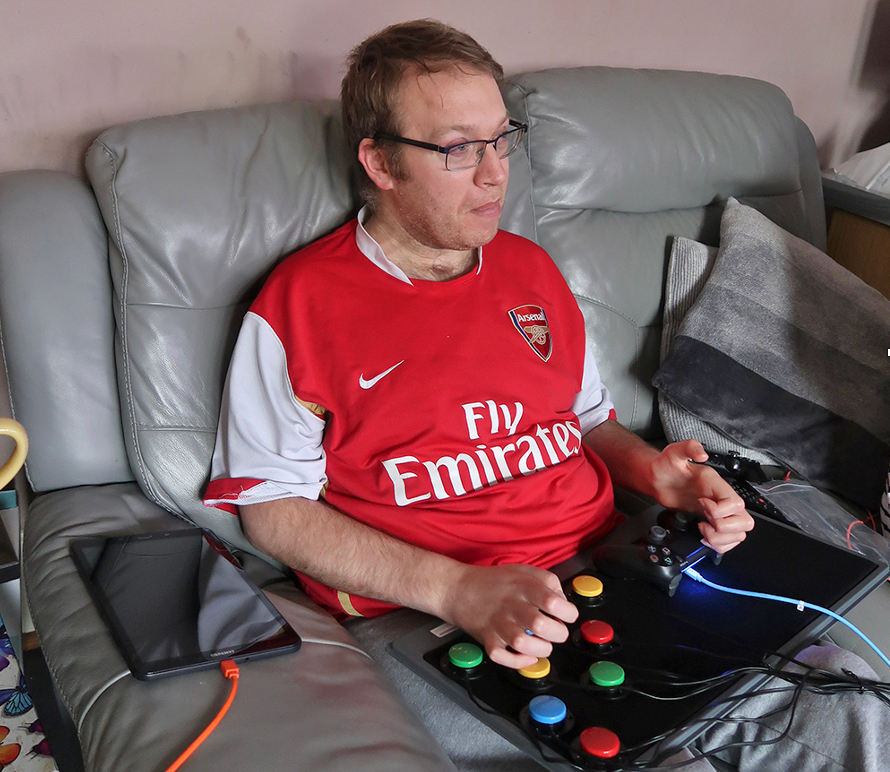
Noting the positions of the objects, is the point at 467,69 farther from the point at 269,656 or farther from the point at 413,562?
the point at 269,656

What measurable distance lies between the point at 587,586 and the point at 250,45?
1123 mm

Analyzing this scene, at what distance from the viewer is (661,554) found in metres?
1.04

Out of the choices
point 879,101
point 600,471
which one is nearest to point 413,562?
point 600,471

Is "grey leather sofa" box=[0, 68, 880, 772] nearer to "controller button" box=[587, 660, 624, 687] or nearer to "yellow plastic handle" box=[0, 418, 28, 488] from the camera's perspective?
"controller button" box=[587, 660, 624, 687]

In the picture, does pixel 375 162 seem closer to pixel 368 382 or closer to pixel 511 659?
pixel 368 382

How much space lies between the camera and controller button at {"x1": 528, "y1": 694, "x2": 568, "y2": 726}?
32.3 inches

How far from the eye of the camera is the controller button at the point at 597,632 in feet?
3.04

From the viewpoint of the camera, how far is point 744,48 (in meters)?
2.16

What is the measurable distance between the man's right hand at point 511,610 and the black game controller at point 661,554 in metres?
0.13

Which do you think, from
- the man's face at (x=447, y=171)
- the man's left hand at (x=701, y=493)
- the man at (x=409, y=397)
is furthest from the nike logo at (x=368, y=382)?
the man's left hand at (x=701, y=493)

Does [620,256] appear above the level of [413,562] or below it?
above

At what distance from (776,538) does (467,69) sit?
2.65 feet

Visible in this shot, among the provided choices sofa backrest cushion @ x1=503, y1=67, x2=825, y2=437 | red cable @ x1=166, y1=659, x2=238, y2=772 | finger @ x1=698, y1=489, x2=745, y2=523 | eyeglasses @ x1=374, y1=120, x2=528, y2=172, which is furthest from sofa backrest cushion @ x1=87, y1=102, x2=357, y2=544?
finger @ x1=698, y1=489, x2=745, y2=523

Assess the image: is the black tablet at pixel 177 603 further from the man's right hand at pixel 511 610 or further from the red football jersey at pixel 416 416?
the man's right hand at pixel 511 610
